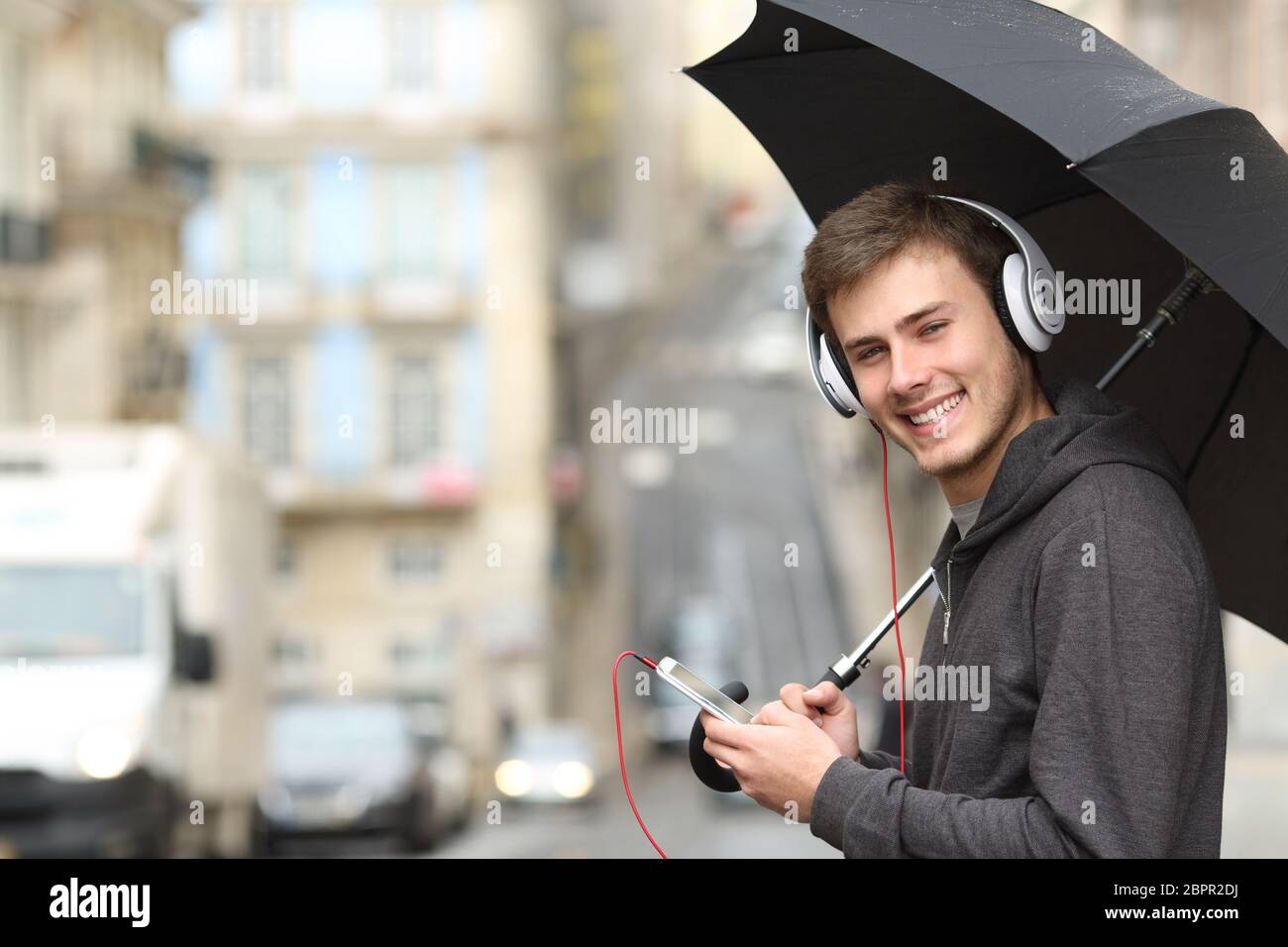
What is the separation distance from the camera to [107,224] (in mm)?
28625

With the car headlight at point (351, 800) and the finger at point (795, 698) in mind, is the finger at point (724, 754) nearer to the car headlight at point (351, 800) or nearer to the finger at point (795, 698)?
the finger at point (795, 698)

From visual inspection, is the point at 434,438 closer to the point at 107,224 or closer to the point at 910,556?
the point at 910,556

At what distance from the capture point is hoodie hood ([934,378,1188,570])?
2.30 metres

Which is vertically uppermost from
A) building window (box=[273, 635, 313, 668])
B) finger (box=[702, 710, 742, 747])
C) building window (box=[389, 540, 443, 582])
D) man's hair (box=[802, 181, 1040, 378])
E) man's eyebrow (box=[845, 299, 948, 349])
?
man's hair (box=[802, 181, 1040, 378])

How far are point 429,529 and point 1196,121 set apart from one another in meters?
40.2

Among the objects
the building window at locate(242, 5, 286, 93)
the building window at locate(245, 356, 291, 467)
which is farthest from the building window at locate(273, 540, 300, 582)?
the building window at locate(242, 5, 286, 93)

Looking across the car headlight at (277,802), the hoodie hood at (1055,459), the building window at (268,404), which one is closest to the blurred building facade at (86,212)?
the car headlight at (277,802)

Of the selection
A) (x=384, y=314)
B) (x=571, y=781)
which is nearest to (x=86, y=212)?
(x=571, y=781)

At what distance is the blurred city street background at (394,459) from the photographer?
1244 centimetres

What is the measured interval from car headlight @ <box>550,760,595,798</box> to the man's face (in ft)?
73.7

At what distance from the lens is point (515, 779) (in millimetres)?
24828

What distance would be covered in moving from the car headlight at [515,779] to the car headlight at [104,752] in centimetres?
1324

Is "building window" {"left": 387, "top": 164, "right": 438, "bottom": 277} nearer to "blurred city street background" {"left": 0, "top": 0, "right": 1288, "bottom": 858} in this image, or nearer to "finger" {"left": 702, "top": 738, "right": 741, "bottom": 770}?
"blurred city street background" {"left": 0, "top": 0, "right": 1288, "bottom": 858}
